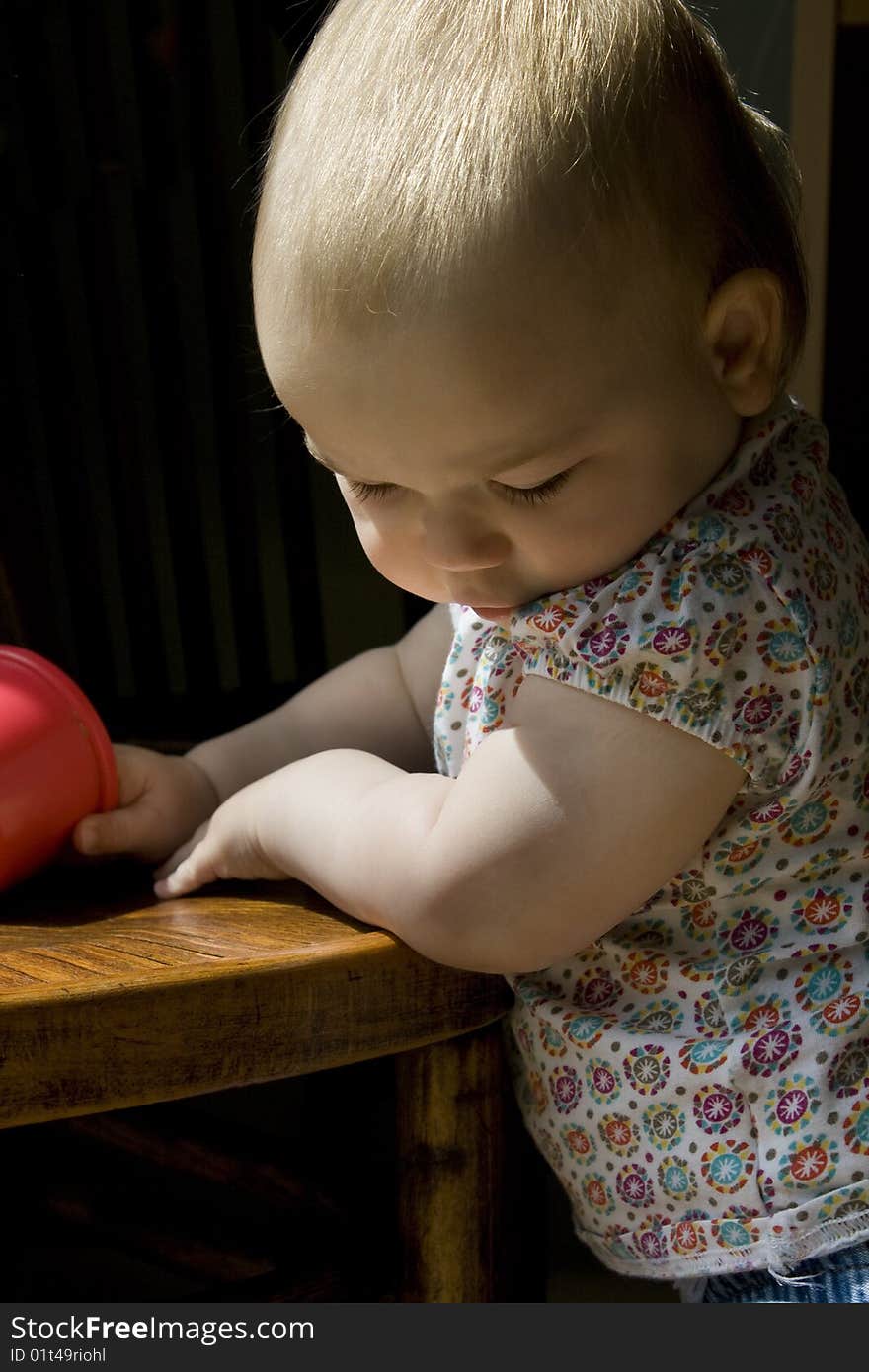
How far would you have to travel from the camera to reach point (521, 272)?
62 cm

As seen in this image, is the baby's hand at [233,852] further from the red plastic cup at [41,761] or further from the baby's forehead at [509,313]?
the baby's forehead at [509,313]

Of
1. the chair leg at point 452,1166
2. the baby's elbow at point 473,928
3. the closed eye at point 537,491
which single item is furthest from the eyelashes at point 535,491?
the chair leg at point 452,1166

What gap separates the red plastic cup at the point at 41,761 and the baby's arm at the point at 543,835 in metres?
0.19

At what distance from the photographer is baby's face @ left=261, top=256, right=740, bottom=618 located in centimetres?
63

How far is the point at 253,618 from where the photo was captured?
1.21 meters

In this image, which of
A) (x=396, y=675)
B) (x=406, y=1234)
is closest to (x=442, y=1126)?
(x=406, y=1234)

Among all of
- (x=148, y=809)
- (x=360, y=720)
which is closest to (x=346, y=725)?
(x=360, y=720)

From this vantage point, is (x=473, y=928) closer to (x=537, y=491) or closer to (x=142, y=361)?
(x=537, y=491)

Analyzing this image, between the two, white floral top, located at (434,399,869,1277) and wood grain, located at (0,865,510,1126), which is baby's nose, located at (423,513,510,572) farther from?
wood grain, located at (0,865,510,1126)

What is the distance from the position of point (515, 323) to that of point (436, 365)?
0.04 metres

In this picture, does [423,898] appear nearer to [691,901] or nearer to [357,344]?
[691,901]

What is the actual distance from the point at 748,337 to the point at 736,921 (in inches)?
11.6

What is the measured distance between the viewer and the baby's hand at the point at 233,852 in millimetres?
814

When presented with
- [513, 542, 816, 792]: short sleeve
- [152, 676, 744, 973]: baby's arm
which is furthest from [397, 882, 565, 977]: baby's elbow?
[513, 542, 816, 792]: short sleeve
